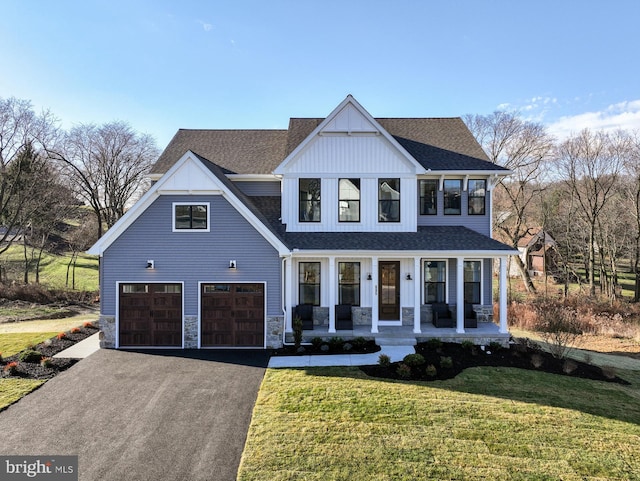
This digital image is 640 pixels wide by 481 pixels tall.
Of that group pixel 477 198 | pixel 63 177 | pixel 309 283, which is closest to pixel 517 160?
pixel 477 198

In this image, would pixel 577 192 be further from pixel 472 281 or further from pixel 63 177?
pixel 63 177

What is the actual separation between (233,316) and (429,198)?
915 centimetres

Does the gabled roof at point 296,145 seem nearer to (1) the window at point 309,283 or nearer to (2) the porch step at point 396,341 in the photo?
(1) the window at point 309,283

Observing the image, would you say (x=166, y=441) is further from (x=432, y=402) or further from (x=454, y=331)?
(x=454, y=331)

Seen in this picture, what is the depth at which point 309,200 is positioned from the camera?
14219mm

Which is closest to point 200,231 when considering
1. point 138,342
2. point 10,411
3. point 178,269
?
point 178,269

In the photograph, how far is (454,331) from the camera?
12.9 m

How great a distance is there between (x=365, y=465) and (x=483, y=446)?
236 cm

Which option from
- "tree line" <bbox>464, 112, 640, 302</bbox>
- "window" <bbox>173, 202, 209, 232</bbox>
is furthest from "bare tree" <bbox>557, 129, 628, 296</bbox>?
"window" <bbox>173, 202, 209, 232</bbox>

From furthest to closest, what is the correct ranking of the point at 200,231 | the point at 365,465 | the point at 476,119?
the point at 476,119 → the point at 200,231 → the point at 365,465

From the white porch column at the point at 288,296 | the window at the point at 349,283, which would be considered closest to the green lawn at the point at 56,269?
the white porch column at the point at 288,296

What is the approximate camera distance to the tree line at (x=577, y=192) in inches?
1011

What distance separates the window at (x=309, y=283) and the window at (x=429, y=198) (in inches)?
203

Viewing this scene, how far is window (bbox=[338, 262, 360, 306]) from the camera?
13734 millimetres
